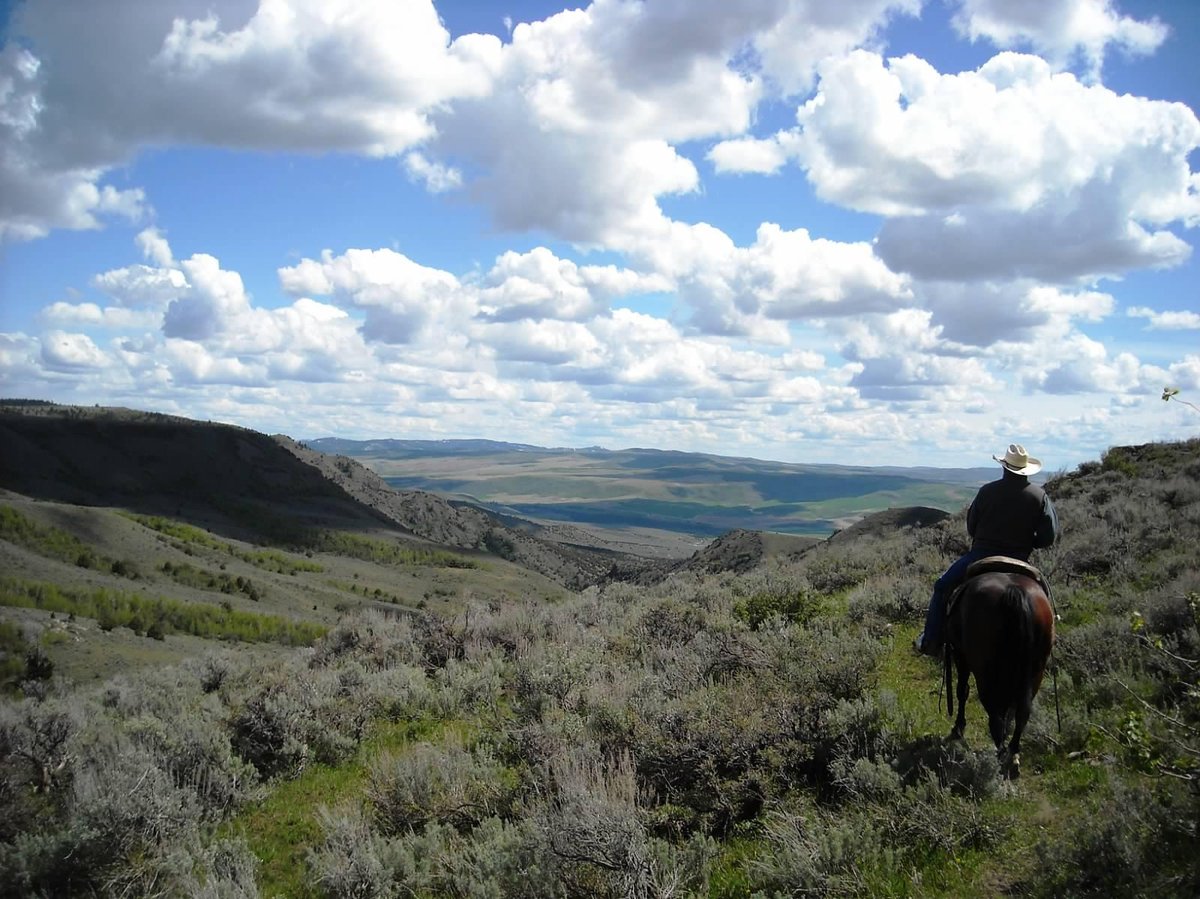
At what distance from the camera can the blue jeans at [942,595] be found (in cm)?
741

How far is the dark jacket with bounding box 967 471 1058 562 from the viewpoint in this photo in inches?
283

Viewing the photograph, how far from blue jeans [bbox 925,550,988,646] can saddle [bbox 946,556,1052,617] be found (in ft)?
0.77

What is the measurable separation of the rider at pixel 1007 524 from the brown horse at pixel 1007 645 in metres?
0.69

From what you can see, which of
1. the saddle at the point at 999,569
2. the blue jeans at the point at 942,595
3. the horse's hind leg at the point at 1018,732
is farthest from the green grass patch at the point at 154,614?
the horse's hind leg at the point at 1018,732

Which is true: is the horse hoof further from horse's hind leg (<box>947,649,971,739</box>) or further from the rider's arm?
the rider's arm

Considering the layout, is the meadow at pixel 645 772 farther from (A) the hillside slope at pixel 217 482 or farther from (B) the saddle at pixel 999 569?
(A) the hillside slope at pixel 217 482

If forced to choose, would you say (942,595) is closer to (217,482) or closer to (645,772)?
(645,772)

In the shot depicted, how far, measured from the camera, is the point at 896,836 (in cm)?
510

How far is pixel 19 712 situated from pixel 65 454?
339 feet

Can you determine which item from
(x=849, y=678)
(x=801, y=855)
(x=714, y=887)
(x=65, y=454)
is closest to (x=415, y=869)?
(x=714, y=887)

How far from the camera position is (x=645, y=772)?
6504mm

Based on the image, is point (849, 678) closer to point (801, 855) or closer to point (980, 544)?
point (980, 544)

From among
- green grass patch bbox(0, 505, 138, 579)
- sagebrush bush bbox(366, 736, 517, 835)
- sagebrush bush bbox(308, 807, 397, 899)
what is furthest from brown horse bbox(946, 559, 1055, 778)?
green grass patch bbox(0, 505, 138, 579)

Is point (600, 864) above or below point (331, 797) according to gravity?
above
